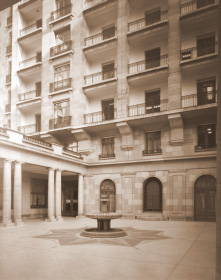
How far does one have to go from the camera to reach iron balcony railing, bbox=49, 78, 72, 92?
27727mm

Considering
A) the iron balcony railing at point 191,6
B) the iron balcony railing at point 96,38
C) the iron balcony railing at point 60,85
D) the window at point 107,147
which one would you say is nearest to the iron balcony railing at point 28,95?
the iron balcony railing at point 60,85

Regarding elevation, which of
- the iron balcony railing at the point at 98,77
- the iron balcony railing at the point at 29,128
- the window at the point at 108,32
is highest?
the window at the point at 108,32

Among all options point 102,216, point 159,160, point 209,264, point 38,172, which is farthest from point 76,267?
point 38,172

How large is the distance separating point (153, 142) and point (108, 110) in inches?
204

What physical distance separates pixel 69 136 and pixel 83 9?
40.0 ft

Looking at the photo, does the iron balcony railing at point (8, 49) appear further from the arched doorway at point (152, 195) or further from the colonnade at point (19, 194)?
the arched doorway at point (152, 195)

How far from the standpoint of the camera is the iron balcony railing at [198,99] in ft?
72.7

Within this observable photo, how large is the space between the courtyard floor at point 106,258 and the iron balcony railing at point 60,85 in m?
17.7

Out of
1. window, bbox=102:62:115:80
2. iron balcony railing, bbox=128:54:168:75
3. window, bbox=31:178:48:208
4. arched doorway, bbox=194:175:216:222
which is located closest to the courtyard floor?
arched doorway, bbox=194:175:216:222

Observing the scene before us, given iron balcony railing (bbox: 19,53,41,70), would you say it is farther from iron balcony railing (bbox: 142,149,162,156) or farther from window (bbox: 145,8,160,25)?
iron balcony railing (bbox: 142,149,162,156)

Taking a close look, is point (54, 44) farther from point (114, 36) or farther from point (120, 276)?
point (120, 276)

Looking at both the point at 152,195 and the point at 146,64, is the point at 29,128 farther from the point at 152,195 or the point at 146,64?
the point at 152,195

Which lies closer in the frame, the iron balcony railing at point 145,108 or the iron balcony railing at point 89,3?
the iron balcony railing at point 145,108

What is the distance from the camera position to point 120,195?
25094mm
